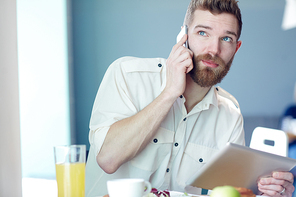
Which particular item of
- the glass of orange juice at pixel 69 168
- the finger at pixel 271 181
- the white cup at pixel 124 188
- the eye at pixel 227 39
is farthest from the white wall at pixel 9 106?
the eye at pixel 227 39

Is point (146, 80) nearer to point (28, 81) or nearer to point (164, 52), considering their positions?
point (164, 52)

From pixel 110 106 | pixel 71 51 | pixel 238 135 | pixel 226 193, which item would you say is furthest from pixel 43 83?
pixel 226 193

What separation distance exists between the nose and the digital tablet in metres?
0.62

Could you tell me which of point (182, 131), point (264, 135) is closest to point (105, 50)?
point (182, 131)

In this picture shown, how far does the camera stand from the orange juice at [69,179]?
67 centimetres

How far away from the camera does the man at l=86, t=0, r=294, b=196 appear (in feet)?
3.62

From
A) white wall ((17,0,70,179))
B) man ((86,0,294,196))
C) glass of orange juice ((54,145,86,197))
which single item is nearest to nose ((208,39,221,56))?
man ((86,0,294,196))

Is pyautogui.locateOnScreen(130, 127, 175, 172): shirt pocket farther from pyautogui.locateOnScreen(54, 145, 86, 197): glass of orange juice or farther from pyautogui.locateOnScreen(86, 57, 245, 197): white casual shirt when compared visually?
pyautogui.locateOnScreen(54, 145, 86, 197): glass of orange juice

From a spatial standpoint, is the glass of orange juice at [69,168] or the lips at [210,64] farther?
the lips at [210,64]

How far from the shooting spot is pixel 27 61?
1847mm

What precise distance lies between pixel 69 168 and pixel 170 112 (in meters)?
0.68

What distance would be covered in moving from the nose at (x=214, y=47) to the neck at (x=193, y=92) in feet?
0.51

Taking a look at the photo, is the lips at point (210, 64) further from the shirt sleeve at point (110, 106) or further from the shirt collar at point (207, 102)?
the shirt sleeve at point (110, 106)

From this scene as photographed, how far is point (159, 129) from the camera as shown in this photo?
1237 millimetres
